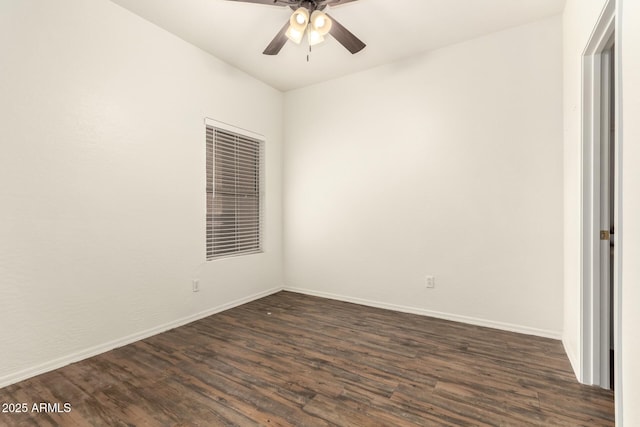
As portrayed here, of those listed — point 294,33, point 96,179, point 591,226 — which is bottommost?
point 591,226

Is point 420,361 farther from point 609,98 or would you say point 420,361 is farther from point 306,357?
point 609,98

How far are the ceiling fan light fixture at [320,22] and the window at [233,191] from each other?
1671 mm

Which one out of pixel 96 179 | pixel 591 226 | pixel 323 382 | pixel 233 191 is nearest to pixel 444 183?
pixel 591 226

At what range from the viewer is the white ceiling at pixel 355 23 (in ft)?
8.54

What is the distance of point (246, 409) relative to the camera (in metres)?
1.76

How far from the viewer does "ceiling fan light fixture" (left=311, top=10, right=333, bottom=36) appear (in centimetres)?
228

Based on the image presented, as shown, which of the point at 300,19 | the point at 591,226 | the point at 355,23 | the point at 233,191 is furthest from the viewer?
the point at 233,191

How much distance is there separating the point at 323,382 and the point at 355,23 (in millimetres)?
3078

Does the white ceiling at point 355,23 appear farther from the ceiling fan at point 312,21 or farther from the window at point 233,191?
the window at point 233,191

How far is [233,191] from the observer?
3.84 metres
